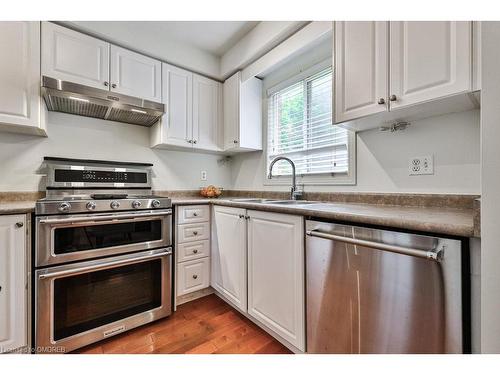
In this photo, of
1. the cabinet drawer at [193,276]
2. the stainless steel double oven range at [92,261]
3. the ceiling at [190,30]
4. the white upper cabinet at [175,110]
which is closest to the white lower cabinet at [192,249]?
the cabinet drawer at [193,276]

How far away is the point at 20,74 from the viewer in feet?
4.90

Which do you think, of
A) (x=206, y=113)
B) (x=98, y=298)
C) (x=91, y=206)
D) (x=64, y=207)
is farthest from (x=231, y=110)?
(x=98, y=298)

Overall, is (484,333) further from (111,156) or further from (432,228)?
(111,156)

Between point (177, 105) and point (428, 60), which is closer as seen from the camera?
point (428, 60)

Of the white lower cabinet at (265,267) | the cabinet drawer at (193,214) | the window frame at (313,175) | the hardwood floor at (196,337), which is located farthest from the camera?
the cabinet drawer at (193,214)

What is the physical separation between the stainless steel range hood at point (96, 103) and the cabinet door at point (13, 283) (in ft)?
2.89

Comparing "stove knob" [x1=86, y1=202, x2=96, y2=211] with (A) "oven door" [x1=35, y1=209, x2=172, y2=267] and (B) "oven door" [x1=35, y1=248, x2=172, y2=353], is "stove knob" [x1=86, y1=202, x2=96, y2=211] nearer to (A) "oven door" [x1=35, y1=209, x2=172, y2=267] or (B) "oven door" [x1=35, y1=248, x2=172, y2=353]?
(A) "oven door" [x1=35, y1=209, x2=172, y2=267]

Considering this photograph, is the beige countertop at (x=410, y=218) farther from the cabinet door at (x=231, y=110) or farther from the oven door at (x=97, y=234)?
the cabinet door at (x=231, y=110)

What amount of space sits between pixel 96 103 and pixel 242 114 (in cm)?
125

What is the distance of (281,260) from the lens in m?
1.37

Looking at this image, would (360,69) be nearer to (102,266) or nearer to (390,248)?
(390,248)

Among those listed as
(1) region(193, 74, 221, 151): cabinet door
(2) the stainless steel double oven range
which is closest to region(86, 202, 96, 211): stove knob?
(2) the stainless steel double oven range

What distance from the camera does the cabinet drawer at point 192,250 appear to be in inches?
75.4

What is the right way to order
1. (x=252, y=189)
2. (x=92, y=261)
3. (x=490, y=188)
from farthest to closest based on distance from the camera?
(x=252, y=189) < (x=92, y=261) < (x=490, y=188)
